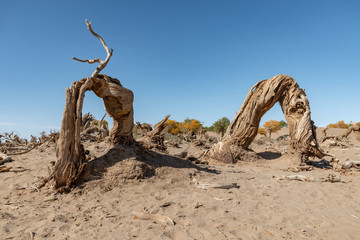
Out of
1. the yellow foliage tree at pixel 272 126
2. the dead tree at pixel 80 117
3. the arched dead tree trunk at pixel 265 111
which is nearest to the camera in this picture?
the dead tree at pixel 80 117

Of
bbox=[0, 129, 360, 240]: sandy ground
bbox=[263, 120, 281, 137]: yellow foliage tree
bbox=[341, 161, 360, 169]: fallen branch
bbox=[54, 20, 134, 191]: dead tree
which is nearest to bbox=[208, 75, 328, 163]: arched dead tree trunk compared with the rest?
bbox=[341, 161, 360, 169]: fallen branch

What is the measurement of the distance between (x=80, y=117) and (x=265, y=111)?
7.86 meters

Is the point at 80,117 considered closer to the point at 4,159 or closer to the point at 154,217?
the point at 154,217

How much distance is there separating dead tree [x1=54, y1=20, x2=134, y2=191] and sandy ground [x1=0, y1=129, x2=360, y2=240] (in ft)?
1.16

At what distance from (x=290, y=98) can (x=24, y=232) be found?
32.1 feet

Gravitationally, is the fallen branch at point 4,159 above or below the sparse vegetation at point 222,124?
below

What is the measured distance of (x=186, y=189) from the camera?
4793 mm

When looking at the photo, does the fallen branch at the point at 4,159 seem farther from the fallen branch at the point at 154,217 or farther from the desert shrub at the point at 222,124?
the desert shrub at the point at 222,124

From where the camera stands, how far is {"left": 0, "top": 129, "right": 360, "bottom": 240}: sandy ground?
2984 mm

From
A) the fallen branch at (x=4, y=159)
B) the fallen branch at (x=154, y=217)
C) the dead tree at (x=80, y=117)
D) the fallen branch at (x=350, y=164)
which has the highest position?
the dead tree at (x=80, y=117)

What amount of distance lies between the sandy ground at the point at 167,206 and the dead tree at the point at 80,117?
35 cm

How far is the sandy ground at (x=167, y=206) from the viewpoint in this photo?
298 cm

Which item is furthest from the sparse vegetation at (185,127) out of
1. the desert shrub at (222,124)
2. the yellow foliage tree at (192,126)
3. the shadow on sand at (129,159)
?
the shadow on sand at (129,159)

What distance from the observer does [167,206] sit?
12.6ft
